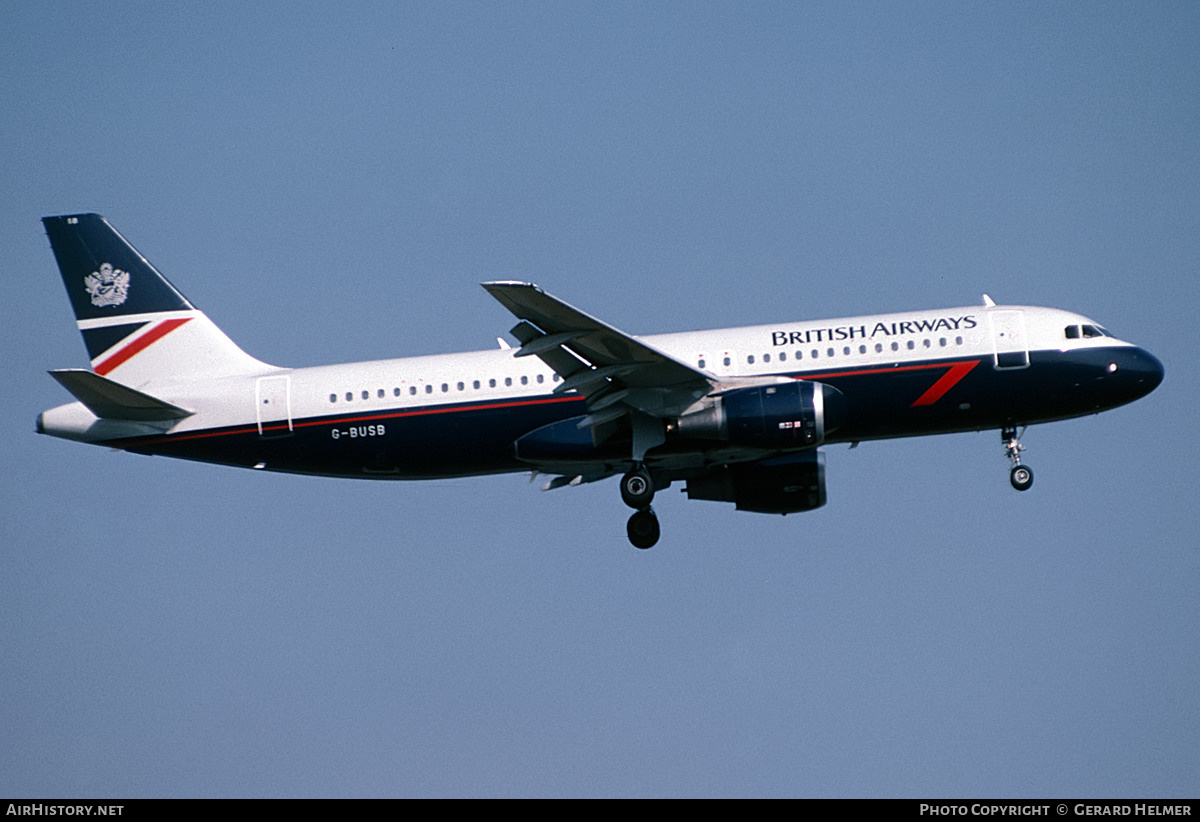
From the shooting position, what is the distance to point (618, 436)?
132 ft

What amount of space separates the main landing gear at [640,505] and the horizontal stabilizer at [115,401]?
11.9 meters

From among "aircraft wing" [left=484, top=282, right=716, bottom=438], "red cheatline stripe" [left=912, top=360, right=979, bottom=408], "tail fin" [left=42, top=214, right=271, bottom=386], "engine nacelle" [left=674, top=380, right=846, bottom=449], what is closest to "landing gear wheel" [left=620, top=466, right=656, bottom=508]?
"aircraft wing" [left=484, top=282, right=716, bottom=438]

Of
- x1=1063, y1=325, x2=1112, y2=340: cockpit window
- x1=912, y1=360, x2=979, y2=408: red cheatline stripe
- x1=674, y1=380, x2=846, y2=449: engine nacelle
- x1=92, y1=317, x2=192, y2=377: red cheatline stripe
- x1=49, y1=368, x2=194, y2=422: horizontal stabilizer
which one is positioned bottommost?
x1=674, y1=380, x2=846, y2=449: engine nacelle

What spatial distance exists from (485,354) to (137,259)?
10.9 metres

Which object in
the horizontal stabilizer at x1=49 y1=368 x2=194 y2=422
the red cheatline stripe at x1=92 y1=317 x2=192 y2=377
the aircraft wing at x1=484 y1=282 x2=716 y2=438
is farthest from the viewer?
the red cheatline stripe at x1=92 y1=317 x2=192 y2=377

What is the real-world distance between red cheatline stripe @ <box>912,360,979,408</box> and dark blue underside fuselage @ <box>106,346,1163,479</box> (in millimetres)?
25

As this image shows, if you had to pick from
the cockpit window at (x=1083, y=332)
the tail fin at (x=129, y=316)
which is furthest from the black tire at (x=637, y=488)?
the cockpit window at (x=1083, y=332)

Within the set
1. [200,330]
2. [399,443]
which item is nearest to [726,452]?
[399,443]

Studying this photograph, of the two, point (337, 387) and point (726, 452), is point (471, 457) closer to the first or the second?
point (337, 387)

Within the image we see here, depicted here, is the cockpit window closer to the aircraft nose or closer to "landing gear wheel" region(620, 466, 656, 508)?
the aircraft nose

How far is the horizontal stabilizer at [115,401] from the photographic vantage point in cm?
3906

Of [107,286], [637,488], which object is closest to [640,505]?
[637,488]

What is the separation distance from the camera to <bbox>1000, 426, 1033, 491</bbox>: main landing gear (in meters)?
41.3
